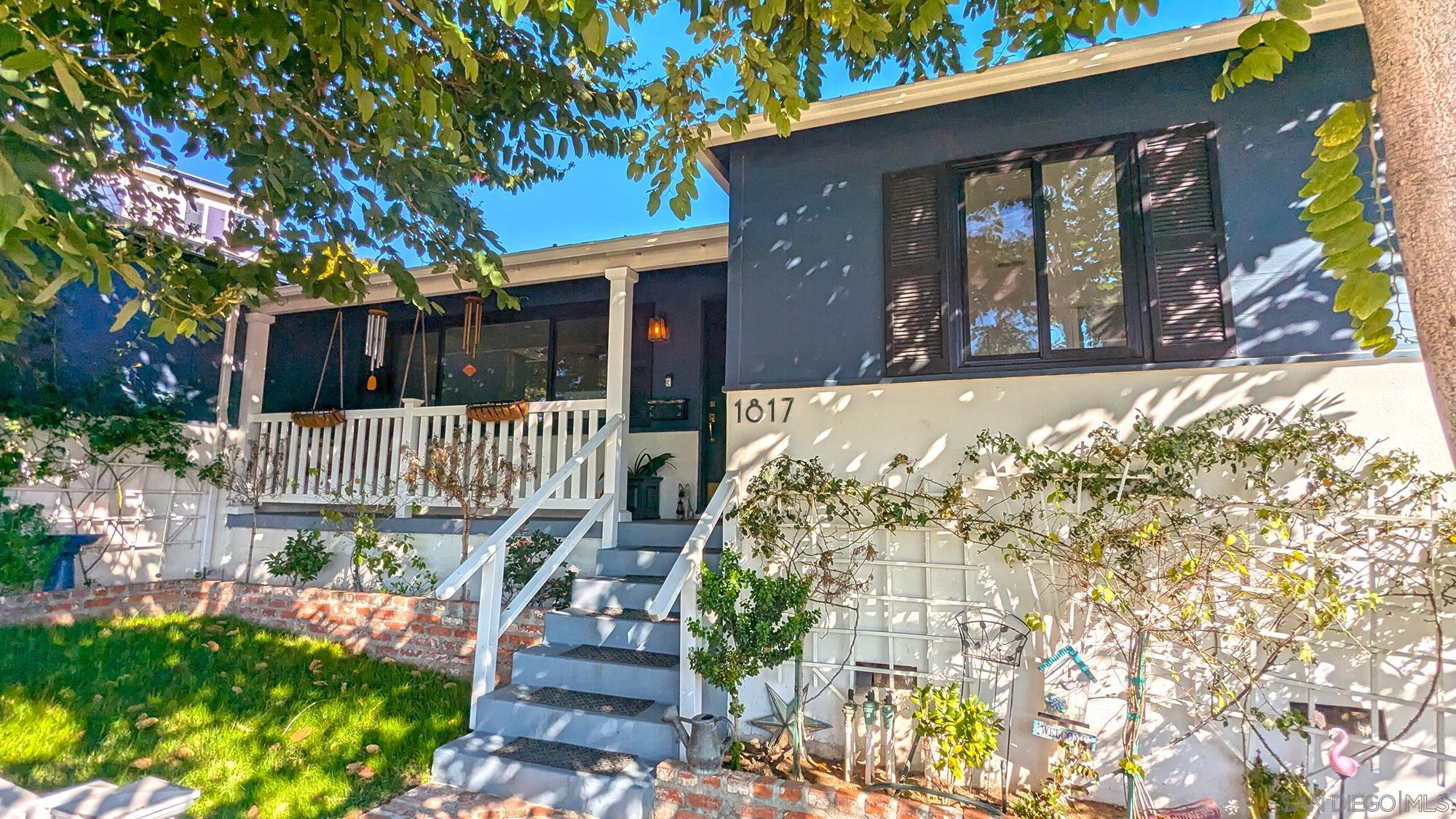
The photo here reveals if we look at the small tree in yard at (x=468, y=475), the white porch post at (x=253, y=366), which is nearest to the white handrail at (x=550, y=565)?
the small tree in yard at (x=468, y=475)

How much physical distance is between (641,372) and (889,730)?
185 inches

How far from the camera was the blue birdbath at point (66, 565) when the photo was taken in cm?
640

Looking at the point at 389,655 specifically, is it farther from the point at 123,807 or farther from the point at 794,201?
the point at 794,201

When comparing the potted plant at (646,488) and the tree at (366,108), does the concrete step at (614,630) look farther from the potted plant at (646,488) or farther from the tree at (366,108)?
the tree at (366,108)

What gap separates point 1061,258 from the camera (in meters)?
4.44

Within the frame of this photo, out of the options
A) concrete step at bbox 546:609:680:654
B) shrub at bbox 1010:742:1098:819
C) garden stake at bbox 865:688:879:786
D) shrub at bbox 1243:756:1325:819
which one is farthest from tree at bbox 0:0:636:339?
shrub at bbox 1243:756:1325:819

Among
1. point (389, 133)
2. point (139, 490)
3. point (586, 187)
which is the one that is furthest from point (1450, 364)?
point (586, 187)

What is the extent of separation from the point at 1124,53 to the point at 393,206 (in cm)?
451

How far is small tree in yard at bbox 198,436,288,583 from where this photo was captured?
7.39 meters

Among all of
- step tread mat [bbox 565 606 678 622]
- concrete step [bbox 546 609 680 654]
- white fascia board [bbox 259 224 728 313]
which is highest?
white fascia board [bbox 259 224 728 313]

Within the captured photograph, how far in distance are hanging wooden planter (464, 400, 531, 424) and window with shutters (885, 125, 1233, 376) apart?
11.7 feet

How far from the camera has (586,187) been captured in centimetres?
1255

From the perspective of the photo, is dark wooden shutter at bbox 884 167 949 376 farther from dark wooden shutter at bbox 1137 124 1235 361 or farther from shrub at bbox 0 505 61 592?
shrub at bbox 0 505 61 592

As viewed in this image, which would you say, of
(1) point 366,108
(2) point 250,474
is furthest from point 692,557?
(2) point 250,474
